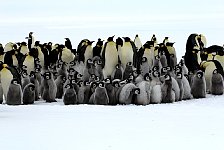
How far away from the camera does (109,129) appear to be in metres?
5.72

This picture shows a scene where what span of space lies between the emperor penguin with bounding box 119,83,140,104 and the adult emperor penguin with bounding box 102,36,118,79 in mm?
1915

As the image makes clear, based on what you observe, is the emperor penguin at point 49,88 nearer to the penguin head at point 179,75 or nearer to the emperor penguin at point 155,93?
the emperor penguin at point 155,93

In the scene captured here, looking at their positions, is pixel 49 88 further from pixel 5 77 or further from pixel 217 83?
pixel 217 83

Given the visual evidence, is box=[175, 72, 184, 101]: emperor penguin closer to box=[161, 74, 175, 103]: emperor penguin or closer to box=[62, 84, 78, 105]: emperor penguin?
box=[161, 74, 175, 103]: emperor penguin

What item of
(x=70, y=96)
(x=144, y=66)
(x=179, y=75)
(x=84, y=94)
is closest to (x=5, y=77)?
(x=70, y=96)

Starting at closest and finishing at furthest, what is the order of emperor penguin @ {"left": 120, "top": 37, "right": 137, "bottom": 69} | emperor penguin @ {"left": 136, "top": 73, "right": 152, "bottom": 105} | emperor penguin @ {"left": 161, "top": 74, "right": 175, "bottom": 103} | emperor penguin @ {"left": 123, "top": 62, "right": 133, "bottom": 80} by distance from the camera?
emperor penguin @ {"left": 136, "top": 73, "right": 152, "bottom": 105} → emperor penguin @ {"left": 161, "top": 74, "right": 175, "bottom": 103} → emperor penguin @ {"left": 123, "top": 62, "right": 133, "bottom": 80} → emperor penguin @ {"left": 120, "top": 37, "right": 137, "bottom": 69}

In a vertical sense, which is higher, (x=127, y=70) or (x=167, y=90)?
(x=127, y=70)

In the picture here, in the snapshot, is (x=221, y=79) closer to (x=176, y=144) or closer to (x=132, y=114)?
(x=132, y=114)

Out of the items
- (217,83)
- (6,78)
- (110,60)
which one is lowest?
(217,83)

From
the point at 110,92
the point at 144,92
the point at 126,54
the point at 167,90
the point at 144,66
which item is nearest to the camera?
the point at 144,92

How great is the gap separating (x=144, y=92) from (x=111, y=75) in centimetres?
206

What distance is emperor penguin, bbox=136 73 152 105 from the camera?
30.5ft

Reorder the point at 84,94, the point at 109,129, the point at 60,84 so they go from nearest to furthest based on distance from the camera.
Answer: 1. the point at 109,129
2. the point at 84,94
3. the point at 60,84

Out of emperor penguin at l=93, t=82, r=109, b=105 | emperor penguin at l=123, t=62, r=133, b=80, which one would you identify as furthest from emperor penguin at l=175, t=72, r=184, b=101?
emperor penguin at l=93, t=82, r=109, b=105
